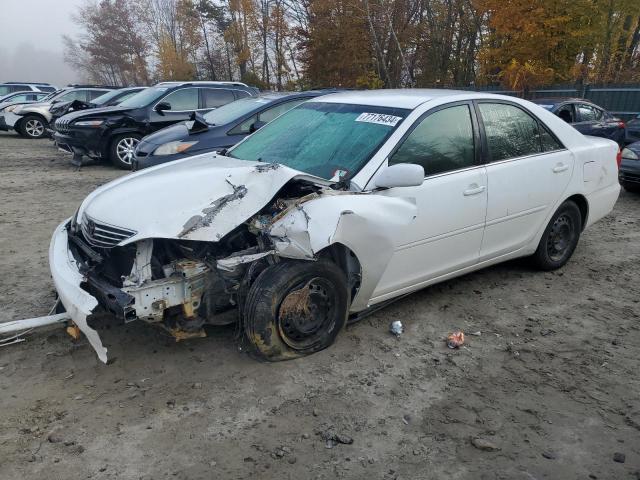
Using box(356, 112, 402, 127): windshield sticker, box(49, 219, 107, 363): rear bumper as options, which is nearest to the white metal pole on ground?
box(49, 219, 107, 363): rear bumper

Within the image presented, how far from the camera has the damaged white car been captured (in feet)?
9.83

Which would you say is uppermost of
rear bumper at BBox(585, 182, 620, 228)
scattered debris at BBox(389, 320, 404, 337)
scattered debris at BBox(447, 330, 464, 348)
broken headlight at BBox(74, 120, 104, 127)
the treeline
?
the treeline

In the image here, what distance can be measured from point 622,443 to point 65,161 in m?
11.8

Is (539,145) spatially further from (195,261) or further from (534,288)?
(195,261)

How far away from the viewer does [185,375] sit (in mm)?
3172

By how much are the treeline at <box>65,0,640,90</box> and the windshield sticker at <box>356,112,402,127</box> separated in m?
15.4

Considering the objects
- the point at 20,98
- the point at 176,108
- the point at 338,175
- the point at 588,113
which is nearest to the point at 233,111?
the point at 176,108

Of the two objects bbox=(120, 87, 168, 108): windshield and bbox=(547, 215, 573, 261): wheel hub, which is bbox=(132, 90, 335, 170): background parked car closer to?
bbox=(120, 87, 168, 108): windshield

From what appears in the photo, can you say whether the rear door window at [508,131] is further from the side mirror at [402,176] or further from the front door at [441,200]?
the side mirror at [402,176]

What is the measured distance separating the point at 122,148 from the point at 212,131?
390 centimetres

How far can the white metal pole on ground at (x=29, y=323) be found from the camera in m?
3.40

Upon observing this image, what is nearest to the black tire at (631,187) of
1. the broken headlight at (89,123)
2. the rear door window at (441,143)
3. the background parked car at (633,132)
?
the background parked car at (633,132)

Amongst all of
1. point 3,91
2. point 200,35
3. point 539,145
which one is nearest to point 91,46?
point 200,35

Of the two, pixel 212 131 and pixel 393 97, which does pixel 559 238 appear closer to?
pixel 393 97
